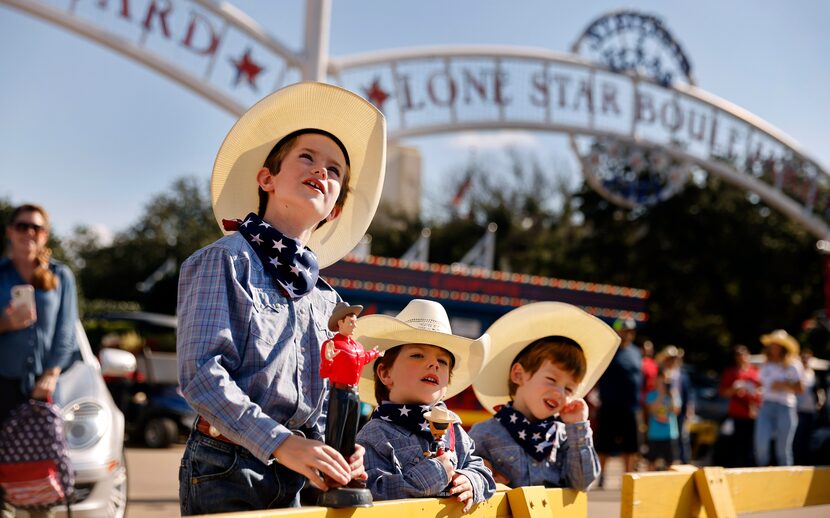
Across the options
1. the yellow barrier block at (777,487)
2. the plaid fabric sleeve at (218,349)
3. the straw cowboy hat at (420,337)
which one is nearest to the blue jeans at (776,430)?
the yellow barrier block at (777,487)

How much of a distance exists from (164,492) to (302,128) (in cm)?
678

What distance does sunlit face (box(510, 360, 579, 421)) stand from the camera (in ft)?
11.3

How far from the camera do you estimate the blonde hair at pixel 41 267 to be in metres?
4.61

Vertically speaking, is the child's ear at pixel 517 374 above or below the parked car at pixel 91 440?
above

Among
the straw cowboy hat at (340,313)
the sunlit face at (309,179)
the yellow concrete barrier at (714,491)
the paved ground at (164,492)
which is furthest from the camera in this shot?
the paved ground at (164,492)

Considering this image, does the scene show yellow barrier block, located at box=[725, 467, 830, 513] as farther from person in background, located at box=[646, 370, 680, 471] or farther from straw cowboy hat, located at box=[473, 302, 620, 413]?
person in background, located at box=[646, 370, 680, 471]

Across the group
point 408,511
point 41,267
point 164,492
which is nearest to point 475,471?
point 408,511

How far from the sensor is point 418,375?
2.78 metres

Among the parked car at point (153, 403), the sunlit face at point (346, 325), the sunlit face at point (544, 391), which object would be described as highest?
the sunlit face at point (346, 325)

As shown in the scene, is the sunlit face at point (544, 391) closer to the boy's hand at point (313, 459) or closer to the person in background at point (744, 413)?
the boy's hand at point (313, 459)

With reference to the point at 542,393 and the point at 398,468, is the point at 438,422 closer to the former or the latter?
the point at 398,468

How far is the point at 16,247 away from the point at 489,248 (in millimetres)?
12304

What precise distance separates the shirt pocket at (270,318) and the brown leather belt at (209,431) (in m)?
0.22

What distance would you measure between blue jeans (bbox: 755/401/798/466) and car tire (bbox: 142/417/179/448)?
23.7 ft
